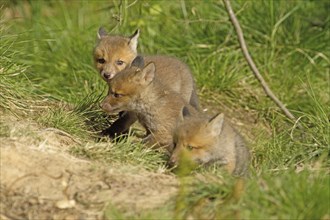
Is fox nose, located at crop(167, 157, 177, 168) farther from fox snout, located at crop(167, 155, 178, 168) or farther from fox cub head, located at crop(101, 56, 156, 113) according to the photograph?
fox cub head, located at crop(101, 56, 156, 113)

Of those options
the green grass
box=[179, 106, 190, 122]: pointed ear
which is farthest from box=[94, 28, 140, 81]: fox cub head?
box=[179, 106, 190, 122]: pointed ear

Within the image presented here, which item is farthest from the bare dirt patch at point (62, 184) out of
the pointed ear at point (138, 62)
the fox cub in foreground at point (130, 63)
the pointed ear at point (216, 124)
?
the fox cub in foreground at point (130, 63)

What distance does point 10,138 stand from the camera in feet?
21.8

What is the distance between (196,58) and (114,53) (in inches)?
98.3

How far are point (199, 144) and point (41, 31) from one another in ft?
18.2

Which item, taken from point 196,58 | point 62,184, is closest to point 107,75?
point 62,184

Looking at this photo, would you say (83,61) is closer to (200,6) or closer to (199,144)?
(200,6)

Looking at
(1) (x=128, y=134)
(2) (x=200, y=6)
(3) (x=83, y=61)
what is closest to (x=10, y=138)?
(1) (x=128, y=134)

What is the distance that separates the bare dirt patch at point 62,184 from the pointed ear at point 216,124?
Answer: 20.9 inches

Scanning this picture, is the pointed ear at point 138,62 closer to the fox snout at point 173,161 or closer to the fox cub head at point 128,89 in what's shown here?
the fox cub head at point 128,89

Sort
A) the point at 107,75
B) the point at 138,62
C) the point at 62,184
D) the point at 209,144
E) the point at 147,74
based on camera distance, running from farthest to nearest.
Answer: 1. the point at 107,75
2. the point at 138,62
3. the point at 147,74
4. the point at 209,144
5. the point at 62,184

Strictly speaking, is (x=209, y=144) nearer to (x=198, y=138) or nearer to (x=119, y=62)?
(x=198, y=138)

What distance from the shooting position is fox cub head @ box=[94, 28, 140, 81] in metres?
8.32

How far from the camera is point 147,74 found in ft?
24.6
